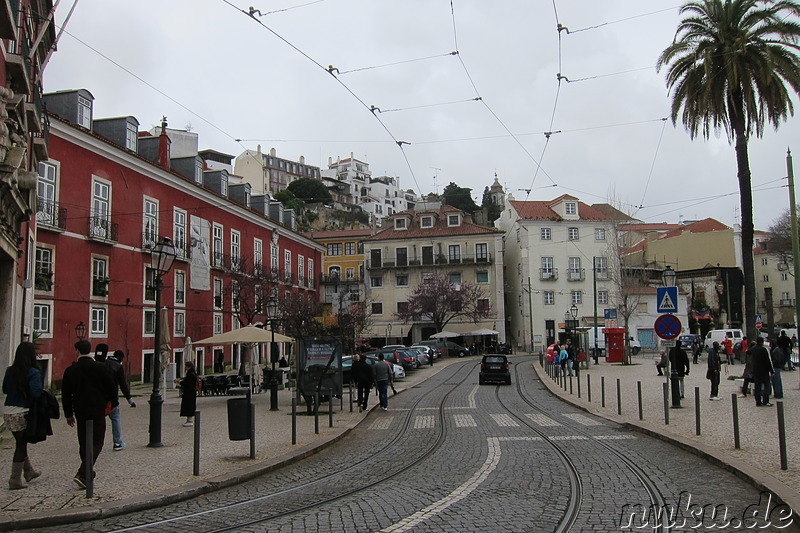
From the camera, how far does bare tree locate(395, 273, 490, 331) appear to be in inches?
2530

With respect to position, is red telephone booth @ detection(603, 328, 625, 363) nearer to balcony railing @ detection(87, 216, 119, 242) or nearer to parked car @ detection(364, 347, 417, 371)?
parked car @ detection(364, 347, 417, 371)

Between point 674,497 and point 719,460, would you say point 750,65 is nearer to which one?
point 719,460

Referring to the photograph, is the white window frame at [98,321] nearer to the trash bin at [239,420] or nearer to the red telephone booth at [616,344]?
the trash bin at [239,420]

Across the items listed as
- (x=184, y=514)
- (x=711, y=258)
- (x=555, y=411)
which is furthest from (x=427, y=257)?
(x=184, y=514)

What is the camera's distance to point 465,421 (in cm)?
1722

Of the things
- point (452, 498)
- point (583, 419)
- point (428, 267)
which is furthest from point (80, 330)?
point (428, 267)

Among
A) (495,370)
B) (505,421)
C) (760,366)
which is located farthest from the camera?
(495,370)

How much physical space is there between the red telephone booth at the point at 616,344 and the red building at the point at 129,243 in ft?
72.5

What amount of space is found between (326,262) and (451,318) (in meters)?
18.0

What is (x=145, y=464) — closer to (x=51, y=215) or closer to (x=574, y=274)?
(x=51, y=215)

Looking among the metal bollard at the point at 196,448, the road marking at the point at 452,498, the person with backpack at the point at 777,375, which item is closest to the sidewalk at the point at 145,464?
the metal bollard at the point at 196,448

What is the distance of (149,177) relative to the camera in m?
35.5

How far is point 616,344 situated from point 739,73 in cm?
2522

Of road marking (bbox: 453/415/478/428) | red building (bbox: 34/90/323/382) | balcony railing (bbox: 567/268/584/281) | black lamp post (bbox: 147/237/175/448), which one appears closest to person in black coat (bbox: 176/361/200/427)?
black lamp post (bbox: 147/237/175/448)
